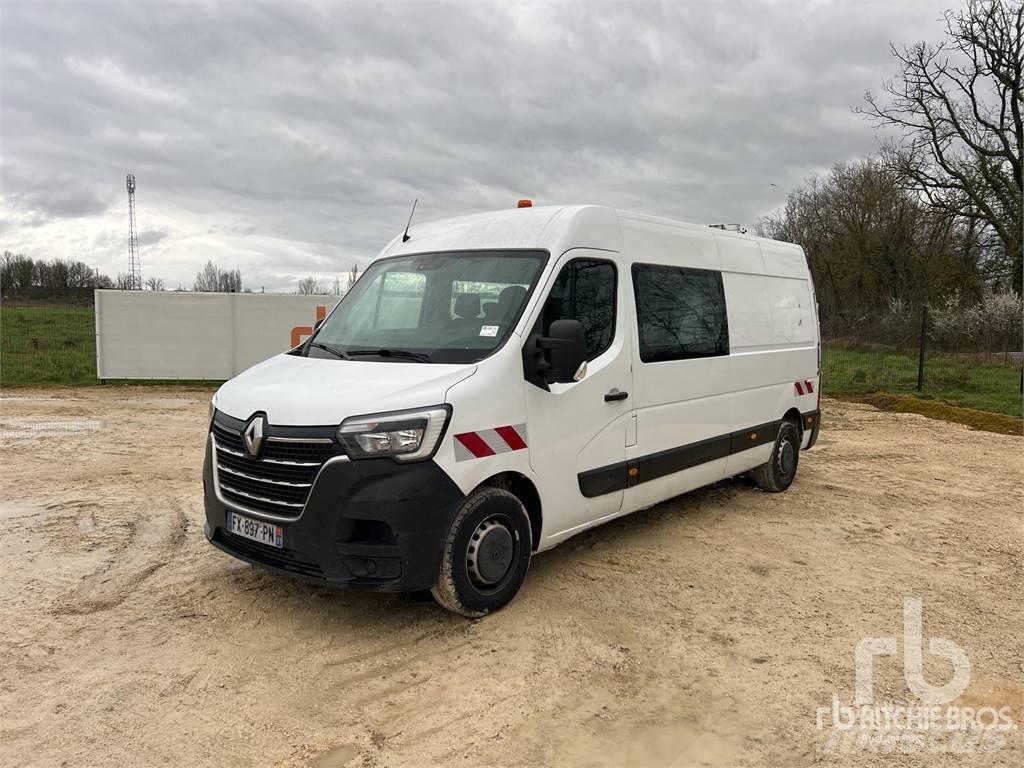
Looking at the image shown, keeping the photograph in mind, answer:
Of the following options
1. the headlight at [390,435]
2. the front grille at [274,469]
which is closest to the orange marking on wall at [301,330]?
the front grille at [274,469]

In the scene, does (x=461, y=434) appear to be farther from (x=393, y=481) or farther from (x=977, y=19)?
(x=977, y=19)

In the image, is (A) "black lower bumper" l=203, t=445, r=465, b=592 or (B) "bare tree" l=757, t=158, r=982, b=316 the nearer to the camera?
(A) "black lower bumper" l=203, t=445, r=465, b=592

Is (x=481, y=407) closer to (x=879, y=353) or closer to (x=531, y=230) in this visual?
(x=531, y=230)

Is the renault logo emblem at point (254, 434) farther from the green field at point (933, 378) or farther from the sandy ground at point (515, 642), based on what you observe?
the green field at point (933, 378)

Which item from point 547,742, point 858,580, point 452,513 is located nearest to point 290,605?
point 452,513

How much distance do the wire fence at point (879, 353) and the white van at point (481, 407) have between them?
35.2 ft

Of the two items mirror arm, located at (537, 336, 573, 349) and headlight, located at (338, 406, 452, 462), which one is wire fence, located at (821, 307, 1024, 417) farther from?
headlight, located at (338, 406, 452, 462)

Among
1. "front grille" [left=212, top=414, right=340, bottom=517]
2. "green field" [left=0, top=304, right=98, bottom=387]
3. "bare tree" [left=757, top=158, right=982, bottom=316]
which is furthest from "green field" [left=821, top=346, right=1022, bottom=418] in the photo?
"green field" [left=0, top=304, right=98, bottom=387]

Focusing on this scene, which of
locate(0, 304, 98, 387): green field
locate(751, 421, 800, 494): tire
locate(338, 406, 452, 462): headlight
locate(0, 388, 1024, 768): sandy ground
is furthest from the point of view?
locate(0, 304, 98, 387): green field

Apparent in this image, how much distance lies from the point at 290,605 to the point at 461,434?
1.59 m

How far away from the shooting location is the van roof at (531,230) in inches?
196

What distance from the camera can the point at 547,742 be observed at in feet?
10.6

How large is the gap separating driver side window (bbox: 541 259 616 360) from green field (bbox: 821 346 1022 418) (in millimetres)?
11739

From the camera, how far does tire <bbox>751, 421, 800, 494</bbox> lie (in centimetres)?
756
